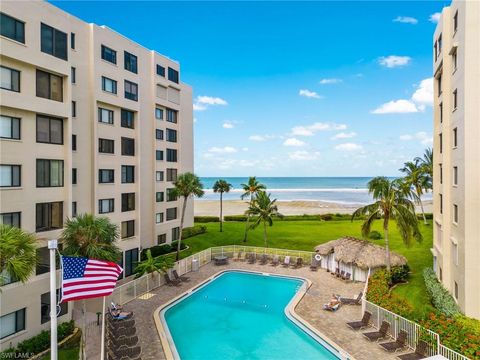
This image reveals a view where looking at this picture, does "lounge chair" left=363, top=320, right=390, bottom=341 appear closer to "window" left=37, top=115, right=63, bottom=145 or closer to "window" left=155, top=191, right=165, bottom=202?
"window" left=37, top=115, right=63, bottom=145

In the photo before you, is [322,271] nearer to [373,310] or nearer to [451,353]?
[373,310]

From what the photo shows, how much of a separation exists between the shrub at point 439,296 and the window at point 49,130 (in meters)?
25.1

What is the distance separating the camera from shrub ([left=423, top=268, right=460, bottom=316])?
19.2m

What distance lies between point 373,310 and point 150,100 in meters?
29.6

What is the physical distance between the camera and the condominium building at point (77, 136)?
58.9 ft

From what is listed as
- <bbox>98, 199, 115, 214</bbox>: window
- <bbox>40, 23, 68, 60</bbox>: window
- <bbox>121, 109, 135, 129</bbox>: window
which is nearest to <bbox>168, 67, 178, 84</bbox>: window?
<bbox>121, 109, 135, 129</bbox>: window

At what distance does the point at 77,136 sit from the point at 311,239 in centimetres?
3089

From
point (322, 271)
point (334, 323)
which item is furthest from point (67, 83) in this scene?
point (322, 271)

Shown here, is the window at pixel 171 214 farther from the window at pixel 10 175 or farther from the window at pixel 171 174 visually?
the window at pixel 10 175

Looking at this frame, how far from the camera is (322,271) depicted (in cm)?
3198

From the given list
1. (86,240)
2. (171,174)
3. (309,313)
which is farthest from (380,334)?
(171,174)

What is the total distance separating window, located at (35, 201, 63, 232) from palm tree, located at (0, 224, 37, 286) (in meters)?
7.39

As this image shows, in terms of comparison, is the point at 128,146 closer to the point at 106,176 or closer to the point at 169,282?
the point at 106,176

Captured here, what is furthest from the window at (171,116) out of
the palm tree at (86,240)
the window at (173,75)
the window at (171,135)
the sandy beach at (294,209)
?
the sandy beach at (294,209)
